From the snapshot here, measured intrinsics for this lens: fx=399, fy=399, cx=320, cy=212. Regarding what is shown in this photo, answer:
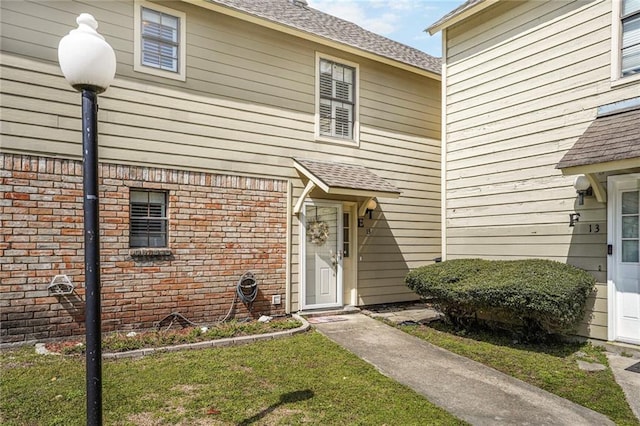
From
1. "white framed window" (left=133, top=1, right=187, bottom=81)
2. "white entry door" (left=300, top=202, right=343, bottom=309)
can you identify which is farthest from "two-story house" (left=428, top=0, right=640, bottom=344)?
"white framed window" (left=133, top=1, right=187, bottom=81)

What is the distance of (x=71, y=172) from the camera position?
584cm

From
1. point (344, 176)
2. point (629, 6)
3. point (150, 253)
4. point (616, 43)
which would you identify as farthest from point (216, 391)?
point (629, 6)

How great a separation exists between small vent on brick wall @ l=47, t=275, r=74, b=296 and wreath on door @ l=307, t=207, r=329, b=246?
411 cm

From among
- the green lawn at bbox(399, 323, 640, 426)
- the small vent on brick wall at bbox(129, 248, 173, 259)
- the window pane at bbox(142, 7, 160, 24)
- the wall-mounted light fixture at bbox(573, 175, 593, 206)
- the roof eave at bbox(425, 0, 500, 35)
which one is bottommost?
the green lawn at bbox(399, 323, 640, 426)

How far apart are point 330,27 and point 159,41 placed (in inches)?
156

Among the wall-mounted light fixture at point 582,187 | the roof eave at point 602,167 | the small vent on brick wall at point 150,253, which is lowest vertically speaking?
the small vent on brick wall at point 150,253

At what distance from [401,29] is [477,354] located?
9007 mm

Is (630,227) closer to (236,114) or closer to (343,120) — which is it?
(343,120)

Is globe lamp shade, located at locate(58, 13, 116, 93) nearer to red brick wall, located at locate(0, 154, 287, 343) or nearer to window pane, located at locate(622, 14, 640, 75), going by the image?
red brick wall, located at locate(0, 154, 287, 343)

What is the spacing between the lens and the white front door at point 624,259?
548cm

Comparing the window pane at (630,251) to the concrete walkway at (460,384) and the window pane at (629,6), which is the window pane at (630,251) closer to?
the concrete walkway at (460,384)

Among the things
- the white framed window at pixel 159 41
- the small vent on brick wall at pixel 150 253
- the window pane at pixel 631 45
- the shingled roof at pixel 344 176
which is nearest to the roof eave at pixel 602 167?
the window pane at pixel 631 45

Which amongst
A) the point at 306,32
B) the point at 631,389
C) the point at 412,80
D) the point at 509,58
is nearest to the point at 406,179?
the point at 412,80

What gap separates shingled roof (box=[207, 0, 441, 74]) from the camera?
7.54 m
